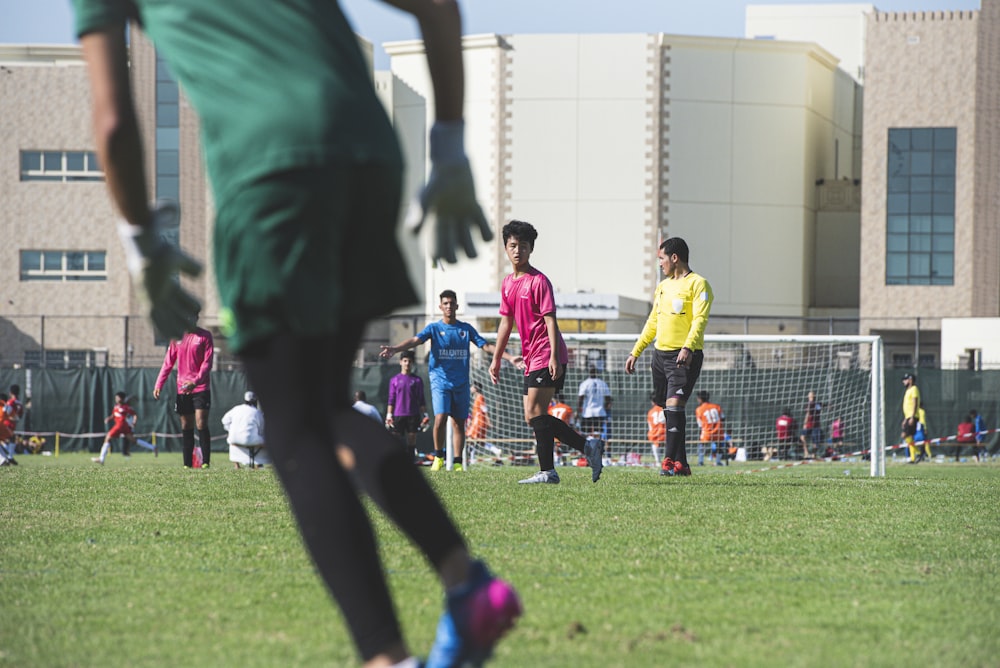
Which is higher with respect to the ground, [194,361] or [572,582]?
[194,361]

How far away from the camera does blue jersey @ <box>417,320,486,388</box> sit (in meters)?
14.5

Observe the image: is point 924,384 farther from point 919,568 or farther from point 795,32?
point 795,32

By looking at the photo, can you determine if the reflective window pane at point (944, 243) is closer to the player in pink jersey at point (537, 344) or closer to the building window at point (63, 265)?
the building window at point (63, 265)

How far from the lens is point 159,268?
9.81ft

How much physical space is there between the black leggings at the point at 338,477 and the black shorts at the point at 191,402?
42.6 feet

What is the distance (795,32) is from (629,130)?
14760 mm

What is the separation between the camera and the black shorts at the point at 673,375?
11.9m

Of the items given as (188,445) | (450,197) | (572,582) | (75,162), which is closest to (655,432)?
(188,445)

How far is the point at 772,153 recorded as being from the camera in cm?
5612

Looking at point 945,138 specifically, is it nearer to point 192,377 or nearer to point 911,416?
point 911,416

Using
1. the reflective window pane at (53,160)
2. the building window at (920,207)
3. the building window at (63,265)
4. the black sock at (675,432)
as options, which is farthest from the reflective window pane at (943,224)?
the black sock at (675,432)

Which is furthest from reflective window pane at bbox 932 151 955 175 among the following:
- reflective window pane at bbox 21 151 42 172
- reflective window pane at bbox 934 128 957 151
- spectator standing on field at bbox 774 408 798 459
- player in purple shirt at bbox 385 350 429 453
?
player in purple shirt at bbox 385 350 429 453

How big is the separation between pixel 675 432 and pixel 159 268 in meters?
9.38

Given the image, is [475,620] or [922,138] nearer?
[475,620]
